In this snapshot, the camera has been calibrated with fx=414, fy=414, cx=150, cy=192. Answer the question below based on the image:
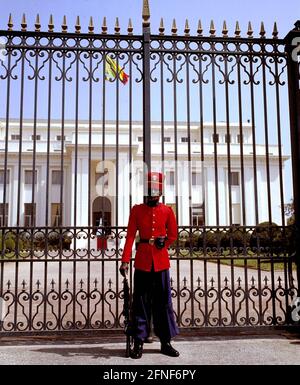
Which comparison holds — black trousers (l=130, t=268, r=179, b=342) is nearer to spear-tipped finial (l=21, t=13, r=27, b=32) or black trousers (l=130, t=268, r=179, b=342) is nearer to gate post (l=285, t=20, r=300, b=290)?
gate post (l=285, t=20, r=300, b=290)

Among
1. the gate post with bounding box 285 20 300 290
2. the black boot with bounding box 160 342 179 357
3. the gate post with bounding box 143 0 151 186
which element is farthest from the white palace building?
the black boot with bounding box 160 342 179 357

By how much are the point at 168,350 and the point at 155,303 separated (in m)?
0.48

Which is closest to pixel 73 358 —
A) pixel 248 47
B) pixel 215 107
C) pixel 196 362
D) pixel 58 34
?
pixel 196 362

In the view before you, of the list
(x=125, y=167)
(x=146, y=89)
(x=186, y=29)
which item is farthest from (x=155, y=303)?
(x=125, y=167)

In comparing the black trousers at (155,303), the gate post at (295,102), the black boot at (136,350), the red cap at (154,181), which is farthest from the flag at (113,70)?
the black boot at (136,350)

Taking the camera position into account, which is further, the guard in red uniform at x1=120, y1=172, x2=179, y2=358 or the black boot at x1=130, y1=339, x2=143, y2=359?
the guard in red uniform at x1=120, y1=172, x2=179, y2=358

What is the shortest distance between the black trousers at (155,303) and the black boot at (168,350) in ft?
0.17

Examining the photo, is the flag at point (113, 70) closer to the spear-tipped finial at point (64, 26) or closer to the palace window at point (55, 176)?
the spear-tipped finial at point (64, 26)

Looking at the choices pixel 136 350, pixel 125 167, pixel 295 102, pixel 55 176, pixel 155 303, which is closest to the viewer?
pixel 136 350

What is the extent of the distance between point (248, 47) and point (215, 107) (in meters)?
0.91

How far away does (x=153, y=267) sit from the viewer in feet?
14.0

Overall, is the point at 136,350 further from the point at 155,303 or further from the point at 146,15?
the point at 146,15

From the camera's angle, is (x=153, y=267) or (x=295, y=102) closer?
(x=153, y=267)

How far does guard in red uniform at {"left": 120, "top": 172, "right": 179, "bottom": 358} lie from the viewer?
13.9 feet
